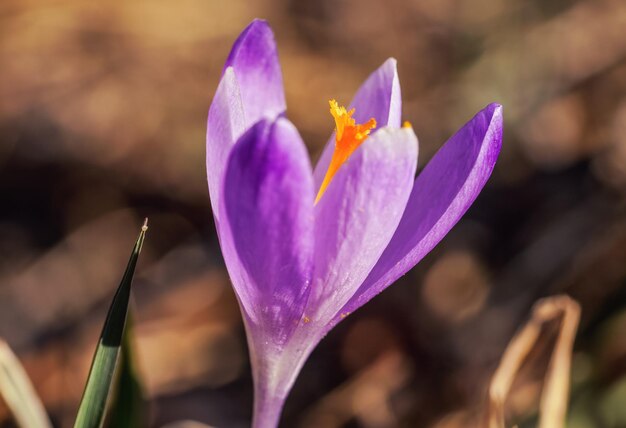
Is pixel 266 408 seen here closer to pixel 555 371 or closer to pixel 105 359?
pixel 105 359

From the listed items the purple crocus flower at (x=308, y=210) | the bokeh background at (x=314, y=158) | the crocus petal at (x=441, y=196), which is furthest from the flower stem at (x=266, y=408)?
the bokeh background at (x=314, y=158)

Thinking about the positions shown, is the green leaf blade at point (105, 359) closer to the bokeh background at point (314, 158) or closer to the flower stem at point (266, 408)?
the flower stem at point (266, 408)

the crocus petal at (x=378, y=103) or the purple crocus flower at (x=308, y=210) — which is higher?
the crocus petal at (x=378, y=103)

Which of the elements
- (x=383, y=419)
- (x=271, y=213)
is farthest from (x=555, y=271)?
(x=271, y=213)

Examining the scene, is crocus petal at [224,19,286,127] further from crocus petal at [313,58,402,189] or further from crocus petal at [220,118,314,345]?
crocus petal at [220,118,314,345]

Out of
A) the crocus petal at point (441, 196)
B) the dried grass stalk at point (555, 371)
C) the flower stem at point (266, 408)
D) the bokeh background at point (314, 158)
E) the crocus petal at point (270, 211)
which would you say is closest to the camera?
the crocus petal at point (270, 211)

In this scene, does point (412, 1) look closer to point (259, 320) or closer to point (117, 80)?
point (117, 80)
